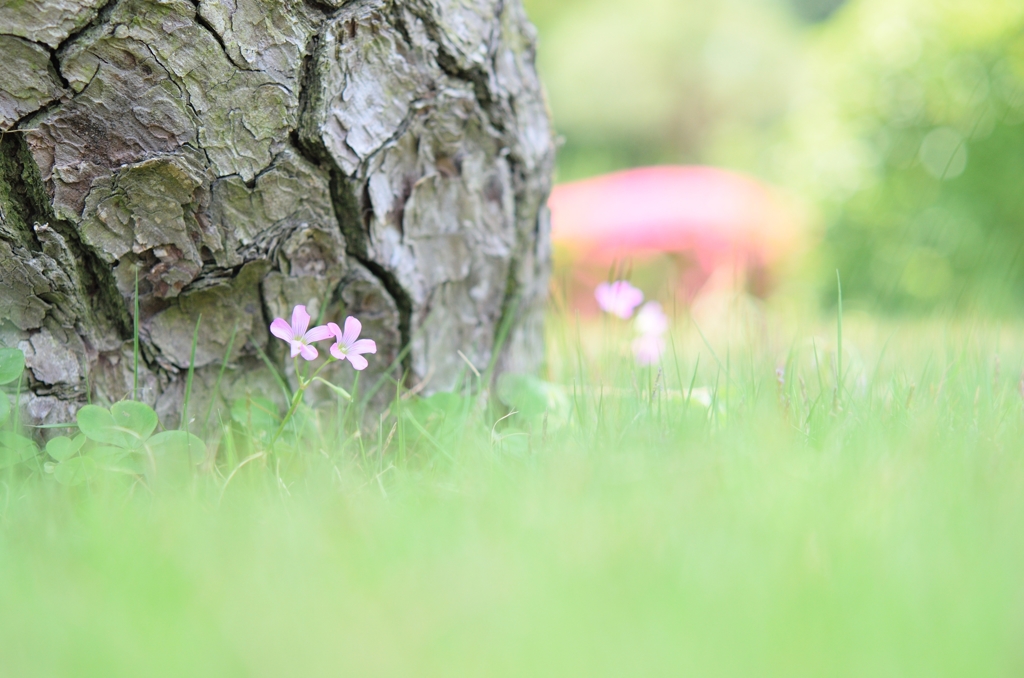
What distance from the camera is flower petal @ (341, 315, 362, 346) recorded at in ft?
4.48

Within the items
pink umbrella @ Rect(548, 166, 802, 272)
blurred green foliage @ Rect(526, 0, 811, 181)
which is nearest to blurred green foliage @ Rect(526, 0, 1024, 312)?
pink umbrella @ Rect(548, 166, 802, 272)

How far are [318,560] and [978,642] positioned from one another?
27.1 inches

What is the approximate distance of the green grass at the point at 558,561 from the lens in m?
0.75

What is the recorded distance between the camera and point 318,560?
92 centimetres

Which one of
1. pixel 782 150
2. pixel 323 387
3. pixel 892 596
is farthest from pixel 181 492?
pixel 782 150

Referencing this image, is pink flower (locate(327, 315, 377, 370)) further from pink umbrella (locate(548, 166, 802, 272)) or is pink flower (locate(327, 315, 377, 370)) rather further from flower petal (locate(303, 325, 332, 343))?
pink umbrella (locate(548, 166, 802, 272))

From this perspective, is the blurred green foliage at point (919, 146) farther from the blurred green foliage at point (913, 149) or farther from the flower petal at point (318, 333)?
the flower petal at point (318, 333)

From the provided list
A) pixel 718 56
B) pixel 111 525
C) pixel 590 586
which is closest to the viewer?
pixel 590 586

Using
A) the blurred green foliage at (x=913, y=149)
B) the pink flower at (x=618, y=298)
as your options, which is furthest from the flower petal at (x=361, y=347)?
the blurred green foliage at (x=913, y=149)

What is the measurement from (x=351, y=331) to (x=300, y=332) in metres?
0.09

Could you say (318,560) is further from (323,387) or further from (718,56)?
(718,56)

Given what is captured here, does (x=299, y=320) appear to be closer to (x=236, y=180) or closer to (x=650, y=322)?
(x=236, y=180)

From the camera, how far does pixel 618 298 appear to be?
2.00m

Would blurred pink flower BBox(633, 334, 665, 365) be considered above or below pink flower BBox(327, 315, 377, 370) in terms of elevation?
below
